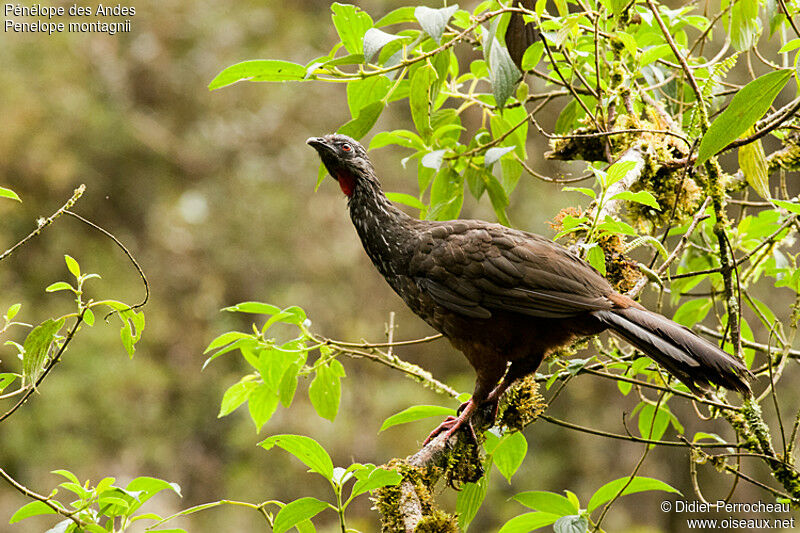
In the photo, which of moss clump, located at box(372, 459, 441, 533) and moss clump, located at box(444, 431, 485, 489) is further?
moss clump, located at box(444, 431, 485, 489)

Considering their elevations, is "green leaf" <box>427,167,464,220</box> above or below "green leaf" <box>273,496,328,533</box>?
above

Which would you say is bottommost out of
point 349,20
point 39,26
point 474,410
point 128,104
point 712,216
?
point 474,410

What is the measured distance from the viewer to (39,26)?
28.0 ft

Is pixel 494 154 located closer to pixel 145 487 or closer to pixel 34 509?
pixel 145 487

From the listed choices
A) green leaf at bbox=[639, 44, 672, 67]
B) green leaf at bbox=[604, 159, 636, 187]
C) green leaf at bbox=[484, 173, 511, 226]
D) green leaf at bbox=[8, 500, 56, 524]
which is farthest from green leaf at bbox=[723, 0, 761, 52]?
green leaf at bbox=[8, 500, 56, 524]

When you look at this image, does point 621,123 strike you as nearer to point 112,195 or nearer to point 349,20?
point 349,20

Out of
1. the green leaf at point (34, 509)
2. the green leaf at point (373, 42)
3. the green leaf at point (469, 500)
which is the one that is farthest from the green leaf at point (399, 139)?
the green leaf at point (34, 509)

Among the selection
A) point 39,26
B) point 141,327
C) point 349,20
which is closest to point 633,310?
point 349,20

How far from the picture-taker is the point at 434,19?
1.76 metres

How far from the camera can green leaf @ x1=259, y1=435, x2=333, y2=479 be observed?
1523mm

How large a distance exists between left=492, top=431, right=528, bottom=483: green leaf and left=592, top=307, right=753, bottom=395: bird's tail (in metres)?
0.43

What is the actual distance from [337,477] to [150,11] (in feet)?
30.4

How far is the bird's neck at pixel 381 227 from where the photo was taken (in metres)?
2.55

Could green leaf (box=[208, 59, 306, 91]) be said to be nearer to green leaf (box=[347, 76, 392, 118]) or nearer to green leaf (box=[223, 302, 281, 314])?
green leaf (box=[347, 76, 392, 118])
